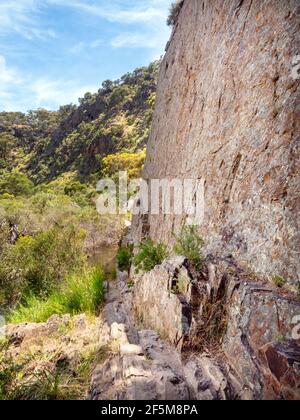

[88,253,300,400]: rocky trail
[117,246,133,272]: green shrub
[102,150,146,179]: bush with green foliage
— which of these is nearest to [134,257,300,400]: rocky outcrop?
[88,253,300,400]: rocky trail

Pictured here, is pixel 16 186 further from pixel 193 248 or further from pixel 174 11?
pixel 193 248

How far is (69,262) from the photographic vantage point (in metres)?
10.2

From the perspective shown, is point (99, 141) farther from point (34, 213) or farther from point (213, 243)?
point (213, 243)

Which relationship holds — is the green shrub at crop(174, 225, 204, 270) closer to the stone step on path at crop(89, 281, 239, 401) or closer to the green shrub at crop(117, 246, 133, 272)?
the stone step on path at crop(89, 281, 239, 401)

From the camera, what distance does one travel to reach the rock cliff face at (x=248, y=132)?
2.92 metres

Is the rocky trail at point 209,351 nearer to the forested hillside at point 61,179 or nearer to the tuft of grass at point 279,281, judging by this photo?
the tuft of grass at point 279,281

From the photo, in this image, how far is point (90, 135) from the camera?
53.2 m

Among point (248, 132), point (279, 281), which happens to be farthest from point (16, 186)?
point (279, 281)

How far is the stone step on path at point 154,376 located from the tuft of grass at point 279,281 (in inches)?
35.9

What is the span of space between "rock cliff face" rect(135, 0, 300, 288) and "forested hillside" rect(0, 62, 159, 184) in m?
34.3

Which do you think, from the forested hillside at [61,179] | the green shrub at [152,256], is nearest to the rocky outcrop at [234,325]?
the green shrub at [152,256]

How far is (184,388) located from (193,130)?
15.9 feet

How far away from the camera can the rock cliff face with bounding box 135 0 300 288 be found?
2.92 meters

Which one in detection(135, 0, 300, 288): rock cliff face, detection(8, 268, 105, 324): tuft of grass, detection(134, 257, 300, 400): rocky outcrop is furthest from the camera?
detection(8, 268, 105, 324): tuft of grass
